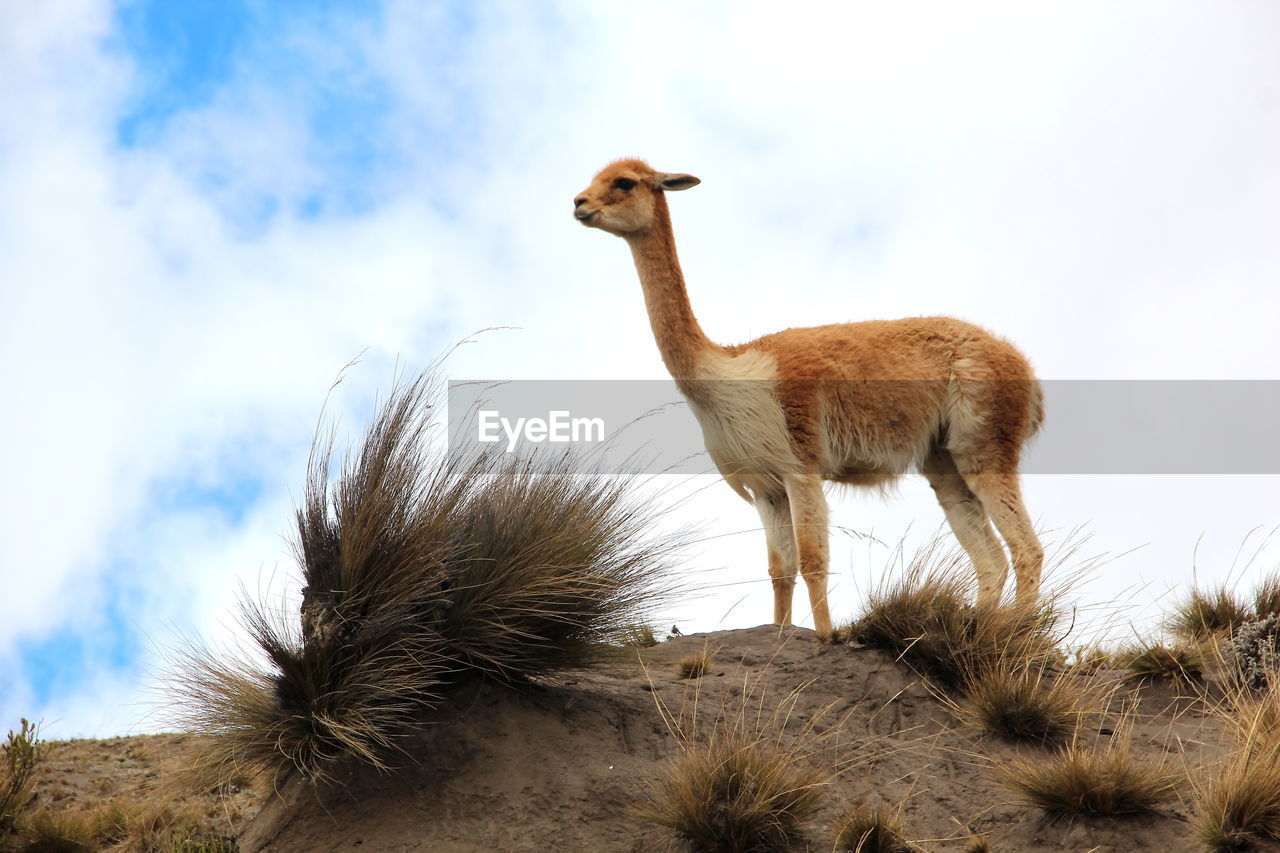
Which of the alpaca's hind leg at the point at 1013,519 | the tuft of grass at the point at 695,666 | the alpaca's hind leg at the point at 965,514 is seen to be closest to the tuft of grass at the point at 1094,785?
the tuft of grass at the point at 695,666

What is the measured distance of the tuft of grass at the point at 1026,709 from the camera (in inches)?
247

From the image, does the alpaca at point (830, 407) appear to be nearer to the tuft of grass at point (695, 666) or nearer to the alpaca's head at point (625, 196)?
the alpaca's head at point (625, 196)

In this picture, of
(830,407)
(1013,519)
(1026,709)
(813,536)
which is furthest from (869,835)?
(1013,519)

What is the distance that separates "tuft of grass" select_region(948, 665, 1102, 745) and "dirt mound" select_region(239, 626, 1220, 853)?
105mm

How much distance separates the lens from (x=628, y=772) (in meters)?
5.71

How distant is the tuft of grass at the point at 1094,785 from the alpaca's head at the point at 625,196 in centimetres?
467

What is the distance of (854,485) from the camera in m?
8.99

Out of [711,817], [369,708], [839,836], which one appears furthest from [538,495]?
[839,836]

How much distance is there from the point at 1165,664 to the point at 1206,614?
1136 millimetres

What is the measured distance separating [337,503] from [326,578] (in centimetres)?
38

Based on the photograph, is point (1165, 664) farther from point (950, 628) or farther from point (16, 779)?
point (16, 779)

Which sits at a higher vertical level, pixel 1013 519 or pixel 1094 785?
pixel 1013 519

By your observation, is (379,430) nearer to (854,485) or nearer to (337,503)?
(337,503)

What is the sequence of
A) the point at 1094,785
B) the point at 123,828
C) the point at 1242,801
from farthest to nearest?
the point at 123,828, the point at 1094,785, the point at 1242,801
